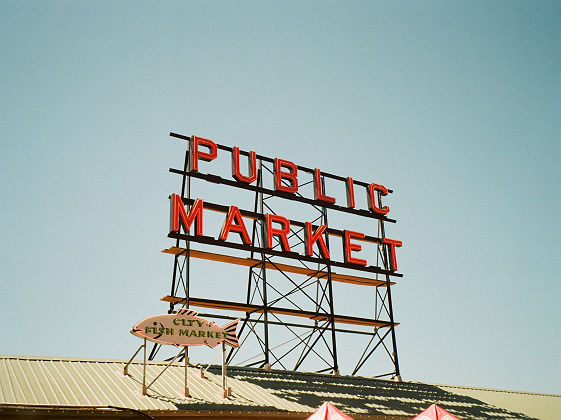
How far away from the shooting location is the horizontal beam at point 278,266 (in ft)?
69.8

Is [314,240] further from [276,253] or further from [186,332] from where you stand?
[186,332]

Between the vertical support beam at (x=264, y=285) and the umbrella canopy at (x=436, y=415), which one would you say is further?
the vertical support beam at (x=264, y=285)

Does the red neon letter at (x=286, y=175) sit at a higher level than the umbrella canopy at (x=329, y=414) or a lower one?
higher

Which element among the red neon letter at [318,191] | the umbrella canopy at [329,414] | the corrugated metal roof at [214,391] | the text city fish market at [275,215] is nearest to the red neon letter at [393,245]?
the text city fish market at [275,215]

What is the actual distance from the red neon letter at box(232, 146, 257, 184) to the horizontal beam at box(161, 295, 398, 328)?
541 centimetres

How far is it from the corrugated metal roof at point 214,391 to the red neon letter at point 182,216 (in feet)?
17.8

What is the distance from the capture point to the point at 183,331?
1569cm

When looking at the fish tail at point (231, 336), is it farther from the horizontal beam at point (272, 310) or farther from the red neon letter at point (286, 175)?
the red neon letter at point (286, 175)

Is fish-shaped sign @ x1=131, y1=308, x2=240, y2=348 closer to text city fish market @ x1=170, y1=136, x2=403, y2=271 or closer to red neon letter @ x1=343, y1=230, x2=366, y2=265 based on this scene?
text city fish market @ x1=170, y1=136, x2=403, y2=271

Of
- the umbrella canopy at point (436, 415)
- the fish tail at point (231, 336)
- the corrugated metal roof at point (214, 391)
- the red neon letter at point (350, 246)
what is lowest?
the umbrella canopy at point (436, 415)

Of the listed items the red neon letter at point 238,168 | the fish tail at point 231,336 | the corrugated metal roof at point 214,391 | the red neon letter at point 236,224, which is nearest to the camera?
the corrugated metal roof at point 214,391

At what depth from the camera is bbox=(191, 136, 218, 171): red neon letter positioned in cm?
2282

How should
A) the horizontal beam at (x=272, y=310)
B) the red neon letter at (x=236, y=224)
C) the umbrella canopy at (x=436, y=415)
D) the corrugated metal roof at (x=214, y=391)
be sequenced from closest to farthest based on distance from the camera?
the umbrella canopy at (x=436, y=415), the corrugated metal roof at (x=214, y=391), the horizontal beam at (x=272, y=310), the red neon letter at (x=236, y=224)

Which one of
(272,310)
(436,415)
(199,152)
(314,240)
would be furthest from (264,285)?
(436,415)
